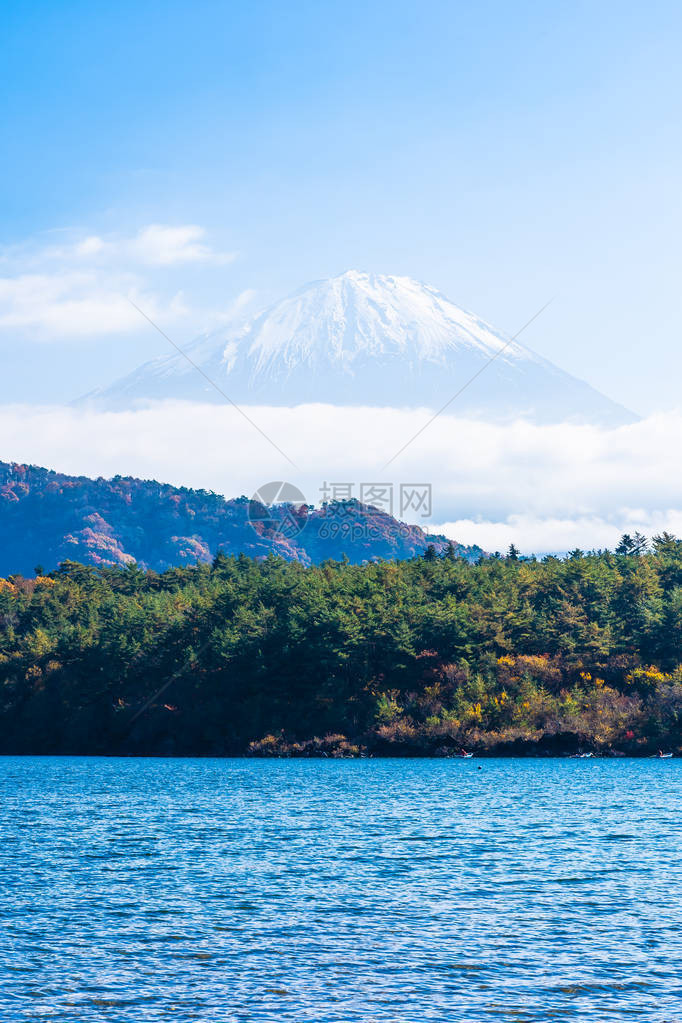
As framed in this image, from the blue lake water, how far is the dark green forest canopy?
39.0 m

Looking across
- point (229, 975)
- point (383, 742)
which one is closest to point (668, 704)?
point (383, 742)

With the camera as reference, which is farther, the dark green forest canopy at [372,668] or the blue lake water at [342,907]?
the dark green forest canopy at [372,668]

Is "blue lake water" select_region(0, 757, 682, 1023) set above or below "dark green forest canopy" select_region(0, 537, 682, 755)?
below

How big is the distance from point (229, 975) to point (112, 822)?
31.3 metres

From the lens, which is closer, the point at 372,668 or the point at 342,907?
the point at 342,907

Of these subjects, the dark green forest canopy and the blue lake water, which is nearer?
the blue lake water

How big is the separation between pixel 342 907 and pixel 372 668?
80.1 m

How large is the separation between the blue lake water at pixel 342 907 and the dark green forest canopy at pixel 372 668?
128 ft

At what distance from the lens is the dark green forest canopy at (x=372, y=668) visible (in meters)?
106

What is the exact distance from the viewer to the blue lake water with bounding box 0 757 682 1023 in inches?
894

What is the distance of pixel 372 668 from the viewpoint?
113m

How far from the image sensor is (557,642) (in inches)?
4513

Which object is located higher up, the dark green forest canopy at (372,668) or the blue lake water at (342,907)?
the dark green forest canopy at (372,668)

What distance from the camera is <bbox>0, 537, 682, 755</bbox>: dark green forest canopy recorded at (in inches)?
4158
